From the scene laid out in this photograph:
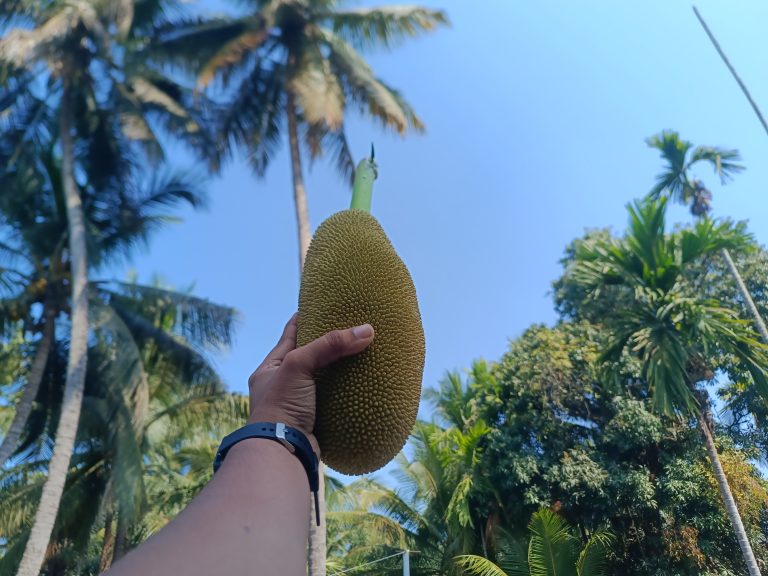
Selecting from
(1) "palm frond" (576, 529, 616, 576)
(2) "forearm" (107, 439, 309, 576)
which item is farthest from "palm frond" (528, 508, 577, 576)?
(2) "forearm" (107, 439, 309, 576)

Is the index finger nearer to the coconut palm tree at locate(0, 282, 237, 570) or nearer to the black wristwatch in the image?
the black wristwatch

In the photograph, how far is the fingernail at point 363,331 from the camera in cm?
133

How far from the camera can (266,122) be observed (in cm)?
1072

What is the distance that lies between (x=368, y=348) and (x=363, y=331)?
0.27ft

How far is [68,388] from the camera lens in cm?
786

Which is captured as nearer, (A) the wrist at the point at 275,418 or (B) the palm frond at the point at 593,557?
(A) the wrist at the point at 275,418

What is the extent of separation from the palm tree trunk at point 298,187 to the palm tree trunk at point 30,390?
4.45 m

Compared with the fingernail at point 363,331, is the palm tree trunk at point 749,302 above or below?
above

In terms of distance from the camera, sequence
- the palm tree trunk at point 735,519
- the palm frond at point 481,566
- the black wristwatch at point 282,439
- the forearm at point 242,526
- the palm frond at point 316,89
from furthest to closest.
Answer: the palm frond at point 316,89, the palm frond at point 481,566, the palm tree trunk at point 735,519, the black wristwatch at point 282,439, the forearm at point 242,526

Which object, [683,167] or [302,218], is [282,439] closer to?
[302,218]

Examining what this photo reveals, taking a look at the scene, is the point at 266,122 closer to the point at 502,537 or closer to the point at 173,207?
the point at 173,207

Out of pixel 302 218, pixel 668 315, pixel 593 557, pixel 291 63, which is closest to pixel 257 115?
pixel 291 63

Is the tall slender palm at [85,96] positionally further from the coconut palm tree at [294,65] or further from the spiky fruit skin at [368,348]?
the spiky fruit skin at [368,348]

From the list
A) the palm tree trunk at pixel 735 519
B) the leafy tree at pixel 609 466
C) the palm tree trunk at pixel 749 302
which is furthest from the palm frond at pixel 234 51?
the palm tree trunk at pixel 735 519
